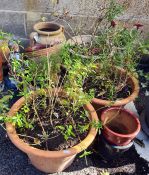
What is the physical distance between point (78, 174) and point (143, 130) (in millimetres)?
842

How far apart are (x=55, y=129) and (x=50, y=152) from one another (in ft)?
1.01

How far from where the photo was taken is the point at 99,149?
8.17 feet

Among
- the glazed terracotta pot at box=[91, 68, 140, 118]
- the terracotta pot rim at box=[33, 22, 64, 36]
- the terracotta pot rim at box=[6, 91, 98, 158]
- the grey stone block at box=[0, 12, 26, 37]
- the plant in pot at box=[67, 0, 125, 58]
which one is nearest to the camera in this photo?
the terracotta pot rim at box=[6, 91, 98, 158]

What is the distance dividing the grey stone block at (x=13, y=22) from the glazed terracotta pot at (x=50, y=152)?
143 centimetres

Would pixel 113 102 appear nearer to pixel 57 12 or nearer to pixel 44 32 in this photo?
pixel 44 32

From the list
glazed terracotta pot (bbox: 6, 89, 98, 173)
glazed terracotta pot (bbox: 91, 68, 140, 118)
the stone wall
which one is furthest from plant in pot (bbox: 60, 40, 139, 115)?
the stone wall

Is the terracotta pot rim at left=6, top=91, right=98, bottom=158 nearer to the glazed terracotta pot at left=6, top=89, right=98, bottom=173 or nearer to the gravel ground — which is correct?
the glazed terracotta pot at left=6, top=89, right=98, bottom=173

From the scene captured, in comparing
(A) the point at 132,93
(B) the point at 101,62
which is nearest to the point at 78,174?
(A) the point at 132,93

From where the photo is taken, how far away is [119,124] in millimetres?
2584

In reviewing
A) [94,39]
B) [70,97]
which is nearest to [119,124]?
[70,97]

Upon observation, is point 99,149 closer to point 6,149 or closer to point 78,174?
point 78,174

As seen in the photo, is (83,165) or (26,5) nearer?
(83,165)

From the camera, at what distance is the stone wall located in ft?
10.8

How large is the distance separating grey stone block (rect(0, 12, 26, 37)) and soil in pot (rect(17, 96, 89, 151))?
139 centimetres
